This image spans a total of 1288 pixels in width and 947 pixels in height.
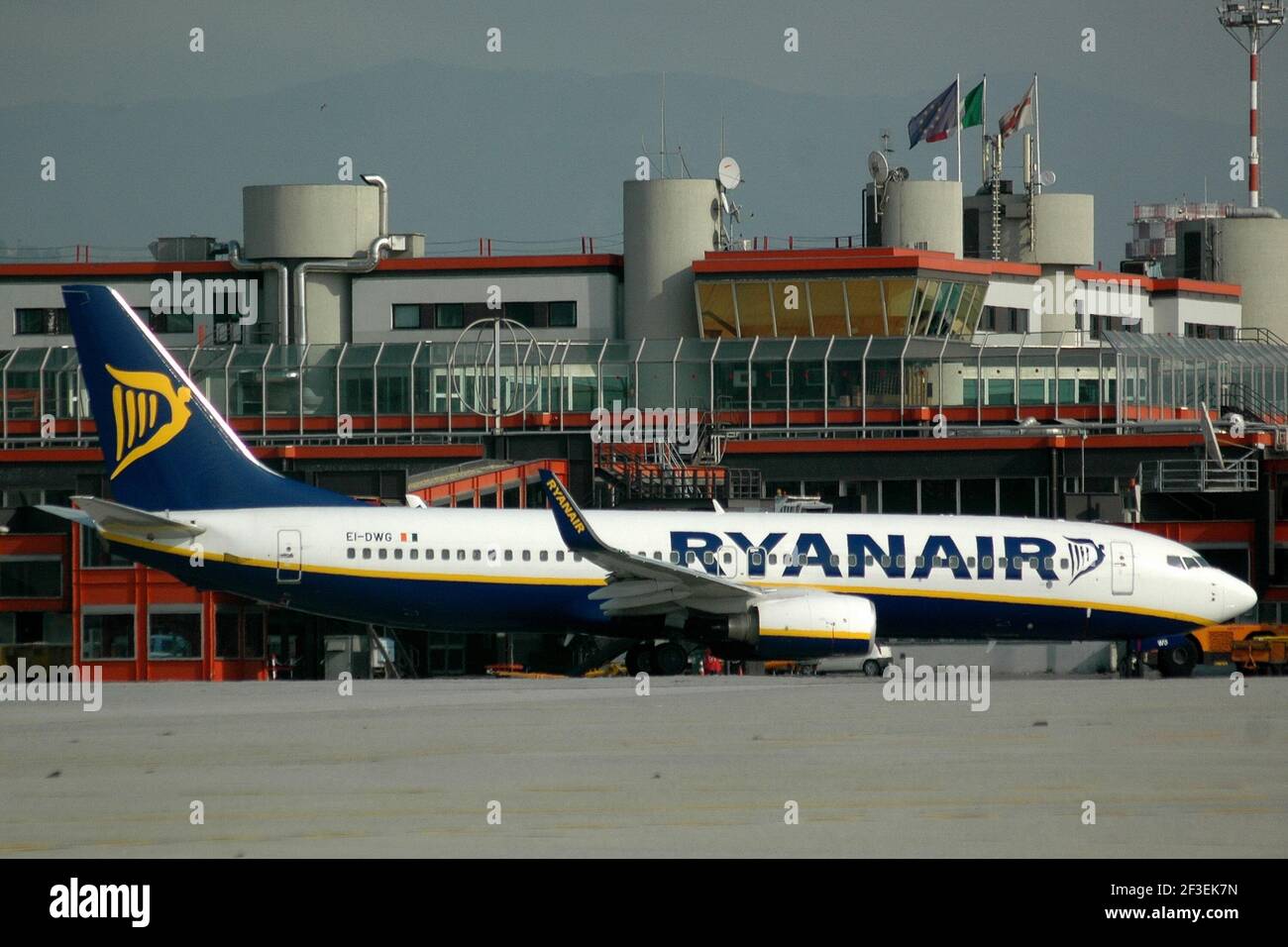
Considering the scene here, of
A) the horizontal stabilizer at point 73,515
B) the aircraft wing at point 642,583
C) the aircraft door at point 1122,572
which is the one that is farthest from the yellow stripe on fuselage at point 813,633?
the horizontal stabilizer at point 73,515

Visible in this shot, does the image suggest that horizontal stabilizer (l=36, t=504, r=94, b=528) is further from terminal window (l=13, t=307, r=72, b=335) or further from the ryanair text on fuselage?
terminal window (l=13, t=307, r=72, b=335)

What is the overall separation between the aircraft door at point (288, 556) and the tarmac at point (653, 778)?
12.8 m

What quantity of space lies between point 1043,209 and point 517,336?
31324 millimetres

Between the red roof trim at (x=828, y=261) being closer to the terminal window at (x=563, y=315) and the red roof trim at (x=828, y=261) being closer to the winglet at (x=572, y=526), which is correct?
the terminal window at (x=563, y=315)

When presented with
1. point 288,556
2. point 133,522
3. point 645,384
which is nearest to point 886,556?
point 288,556

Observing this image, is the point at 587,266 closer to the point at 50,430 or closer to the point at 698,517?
the point at 50,430

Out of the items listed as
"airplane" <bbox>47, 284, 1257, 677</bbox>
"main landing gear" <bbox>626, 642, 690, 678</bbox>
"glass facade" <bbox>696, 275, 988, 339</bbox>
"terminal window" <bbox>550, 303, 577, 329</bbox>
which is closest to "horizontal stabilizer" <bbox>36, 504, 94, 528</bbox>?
"airplane" <bbox>47, 284, 1257, 677</bbox>

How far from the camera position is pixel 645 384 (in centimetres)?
6544

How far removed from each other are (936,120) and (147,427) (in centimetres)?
5752

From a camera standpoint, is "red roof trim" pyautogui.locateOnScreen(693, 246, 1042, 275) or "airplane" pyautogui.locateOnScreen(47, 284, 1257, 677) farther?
"red roof trim" pyautogui.locateOnScreen(693, 246, 1042, 275)

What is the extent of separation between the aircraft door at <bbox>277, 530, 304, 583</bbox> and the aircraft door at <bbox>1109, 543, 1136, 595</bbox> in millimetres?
16272

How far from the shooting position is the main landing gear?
36906mm

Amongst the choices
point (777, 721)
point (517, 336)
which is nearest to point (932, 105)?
point (517, 336)

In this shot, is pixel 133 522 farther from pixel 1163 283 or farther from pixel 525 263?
pixel 1163 283
